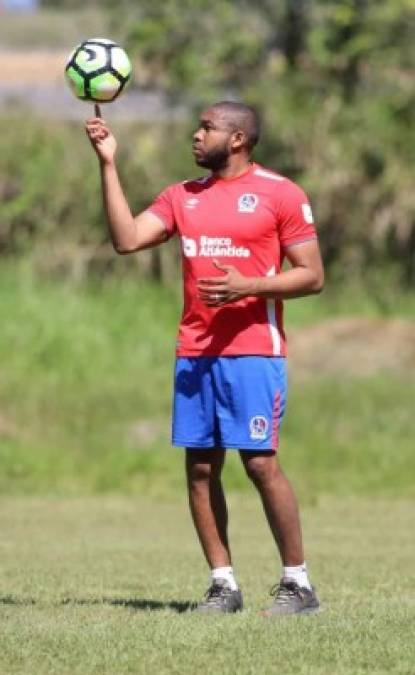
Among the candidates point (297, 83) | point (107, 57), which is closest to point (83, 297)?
point (297, 83)

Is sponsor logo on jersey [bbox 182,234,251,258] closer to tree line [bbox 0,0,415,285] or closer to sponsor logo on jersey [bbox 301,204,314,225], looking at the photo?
sponsor logo on jersey [bbox 301,204,314,225]

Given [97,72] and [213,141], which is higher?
[97,72]

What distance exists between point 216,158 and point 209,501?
5.34 ft

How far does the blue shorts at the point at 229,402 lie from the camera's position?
28.1ft

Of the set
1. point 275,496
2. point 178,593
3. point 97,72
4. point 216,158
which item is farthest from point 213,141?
point 178,593

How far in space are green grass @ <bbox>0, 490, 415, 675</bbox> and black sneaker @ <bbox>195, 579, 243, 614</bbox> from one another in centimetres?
10

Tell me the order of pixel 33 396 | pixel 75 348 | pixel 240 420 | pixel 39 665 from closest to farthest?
pixel 39 665
pixel 240 420
pixel 33 396
pixel 75 348

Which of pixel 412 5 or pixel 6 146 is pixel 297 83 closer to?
pixel 412 5

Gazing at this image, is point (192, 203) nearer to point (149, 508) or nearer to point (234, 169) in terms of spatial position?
point (234, 169)

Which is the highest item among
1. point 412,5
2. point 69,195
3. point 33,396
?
point 412,5

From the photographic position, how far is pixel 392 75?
24.9 meters

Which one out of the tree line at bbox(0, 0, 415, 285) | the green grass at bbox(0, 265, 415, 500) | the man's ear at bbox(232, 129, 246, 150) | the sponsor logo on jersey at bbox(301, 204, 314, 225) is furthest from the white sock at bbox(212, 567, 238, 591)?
the tree line at bbox(0, 0, 415, 285)

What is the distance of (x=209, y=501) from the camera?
8.83 meters

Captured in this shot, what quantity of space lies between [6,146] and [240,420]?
17.1 meters
